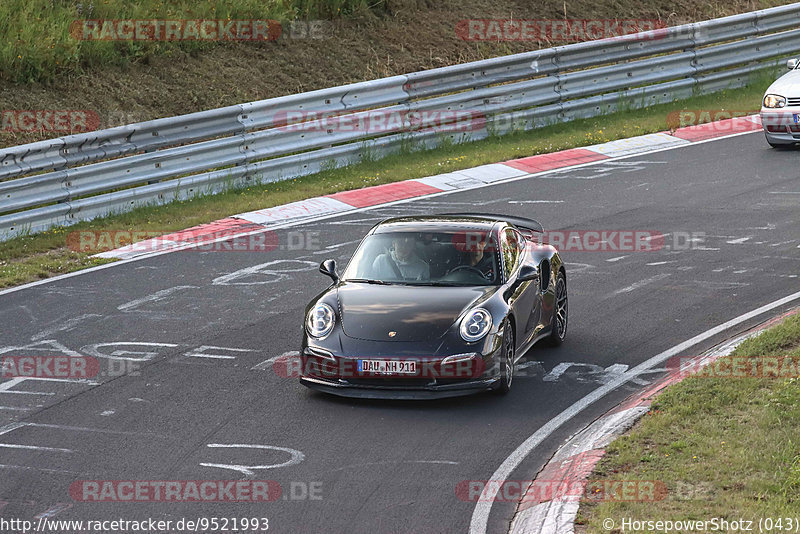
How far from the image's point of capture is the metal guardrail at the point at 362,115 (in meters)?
15.7

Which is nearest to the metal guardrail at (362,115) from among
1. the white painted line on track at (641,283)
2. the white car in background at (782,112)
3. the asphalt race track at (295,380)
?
the asphalt race track at (295,380)

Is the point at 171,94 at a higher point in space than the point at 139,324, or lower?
higher

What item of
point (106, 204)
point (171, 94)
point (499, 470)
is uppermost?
point (171, 94)

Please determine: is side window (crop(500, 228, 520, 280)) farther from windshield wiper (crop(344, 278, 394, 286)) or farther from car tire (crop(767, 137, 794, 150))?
car tire (crop(767, 137, 794, 150))

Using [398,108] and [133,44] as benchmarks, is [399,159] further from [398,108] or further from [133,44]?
[133,44]

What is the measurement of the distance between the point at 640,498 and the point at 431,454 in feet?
5.60

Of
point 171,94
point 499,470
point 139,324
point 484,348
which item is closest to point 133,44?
point 171,94

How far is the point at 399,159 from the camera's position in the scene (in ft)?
64.5

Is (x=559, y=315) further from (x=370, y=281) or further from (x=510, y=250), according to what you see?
(x=370, y=281)

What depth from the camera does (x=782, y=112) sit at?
19.2 metres

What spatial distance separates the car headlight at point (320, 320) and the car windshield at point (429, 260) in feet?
2.09

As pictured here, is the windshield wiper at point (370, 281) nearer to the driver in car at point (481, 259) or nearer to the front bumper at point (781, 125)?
the driver in car at point (481, 259)

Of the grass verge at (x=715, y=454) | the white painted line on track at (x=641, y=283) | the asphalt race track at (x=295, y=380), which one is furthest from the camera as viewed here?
the white painted line on track at (x=641, y=283)

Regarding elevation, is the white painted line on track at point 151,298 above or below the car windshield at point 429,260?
below
